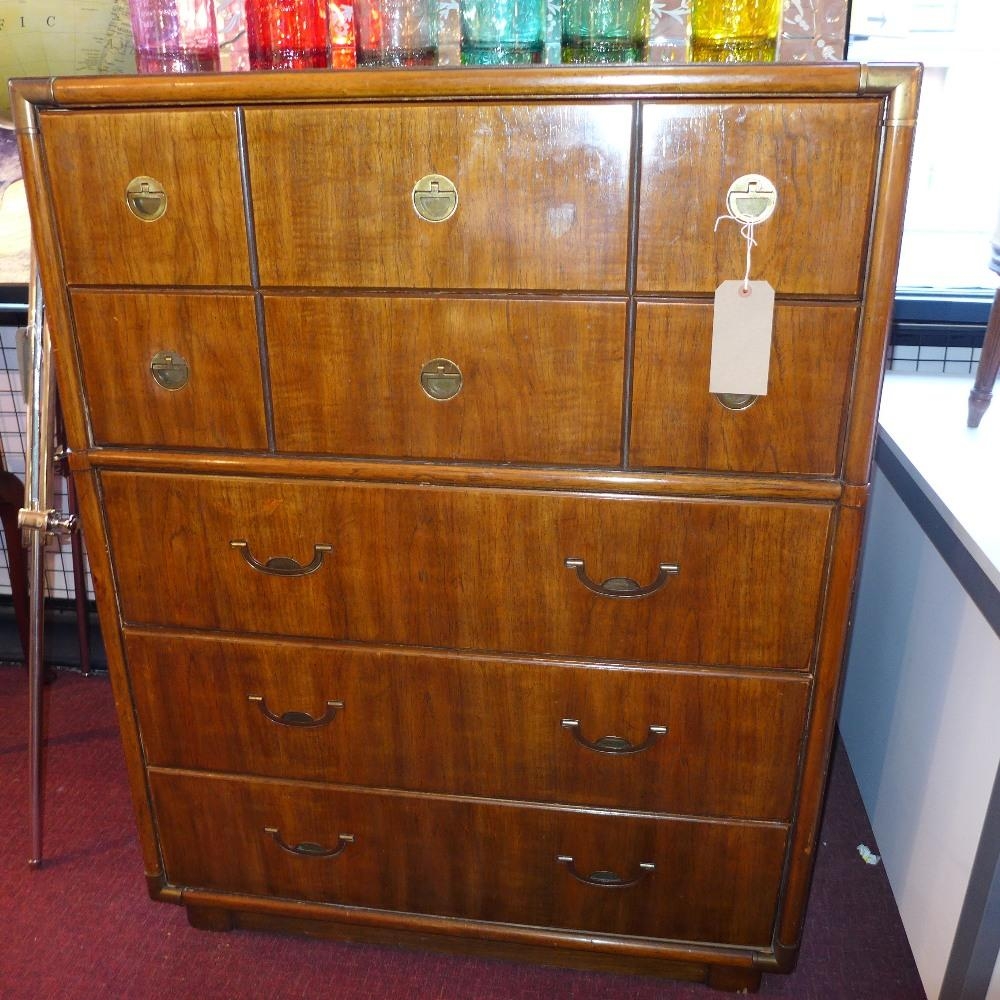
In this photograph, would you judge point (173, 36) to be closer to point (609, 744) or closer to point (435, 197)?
point (435, 197)

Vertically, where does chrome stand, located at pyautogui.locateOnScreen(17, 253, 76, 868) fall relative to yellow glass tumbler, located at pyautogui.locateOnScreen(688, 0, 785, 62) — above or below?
below

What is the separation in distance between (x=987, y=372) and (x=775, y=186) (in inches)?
31.5

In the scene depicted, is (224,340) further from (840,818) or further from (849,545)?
(840,818)

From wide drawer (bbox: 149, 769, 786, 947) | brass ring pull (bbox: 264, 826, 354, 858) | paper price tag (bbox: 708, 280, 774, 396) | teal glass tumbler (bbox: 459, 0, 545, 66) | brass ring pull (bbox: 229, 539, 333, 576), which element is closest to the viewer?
paper price tag (bbox: 708, 280, 774, 396)

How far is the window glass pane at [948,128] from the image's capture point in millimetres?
1819

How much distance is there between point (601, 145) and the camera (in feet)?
3.51

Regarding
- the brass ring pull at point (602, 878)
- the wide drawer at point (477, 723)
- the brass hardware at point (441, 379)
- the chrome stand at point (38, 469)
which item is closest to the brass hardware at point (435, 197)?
the brass hardware at point (441, 379)

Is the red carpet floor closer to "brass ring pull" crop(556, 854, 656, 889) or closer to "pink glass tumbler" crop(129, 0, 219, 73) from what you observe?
"brass ring pull" crop(556, 854, 656, 889)

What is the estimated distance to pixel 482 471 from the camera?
1232mm

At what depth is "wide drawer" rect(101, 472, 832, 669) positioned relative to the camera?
1230 millimetres

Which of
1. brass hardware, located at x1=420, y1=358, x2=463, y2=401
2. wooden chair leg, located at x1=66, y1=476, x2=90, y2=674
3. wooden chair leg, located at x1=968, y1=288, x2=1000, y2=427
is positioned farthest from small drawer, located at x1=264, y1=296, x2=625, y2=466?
wooden chair leg, located at x1=66, y1=476, x2=90, y2=674

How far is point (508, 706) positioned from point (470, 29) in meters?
0.90

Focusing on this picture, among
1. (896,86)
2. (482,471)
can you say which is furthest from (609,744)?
(896,86)

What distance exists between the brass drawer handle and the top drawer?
631 mm
